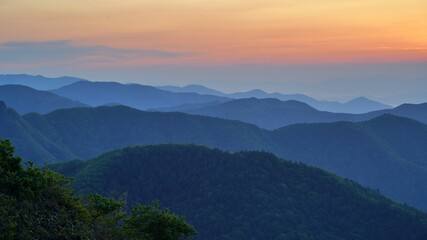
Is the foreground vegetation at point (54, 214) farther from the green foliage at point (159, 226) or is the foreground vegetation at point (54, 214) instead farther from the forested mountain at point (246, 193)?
the forested mountain at point (246, 193)

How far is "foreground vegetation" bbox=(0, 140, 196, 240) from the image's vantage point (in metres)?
29.8

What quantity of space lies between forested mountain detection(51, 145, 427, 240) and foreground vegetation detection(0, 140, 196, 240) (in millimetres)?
84482

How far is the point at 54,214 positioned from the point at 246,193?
364 ft

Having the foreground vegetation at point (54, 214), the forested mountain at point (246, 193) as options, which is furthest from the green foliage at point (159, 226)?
the forested mountain at point (246, 193)

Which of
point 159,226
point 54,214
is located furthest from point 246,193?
point 54,214

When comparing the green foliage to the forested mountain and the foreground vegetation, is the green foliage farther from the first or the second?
the forested mountain

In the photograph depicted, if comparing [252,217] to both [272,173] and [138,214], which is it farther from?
[138,214]

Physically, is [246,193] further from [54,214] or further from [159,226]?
[54,214]

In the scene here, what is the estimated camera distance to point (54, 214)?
32844 mm

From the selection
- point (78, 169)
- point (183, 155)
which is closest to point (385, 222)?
point (183, 155)

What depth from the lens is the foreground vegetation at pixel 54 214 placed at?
29.8 metres

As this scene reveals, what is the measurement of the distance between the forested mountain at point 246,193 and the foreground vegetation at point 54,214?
84.5 metres

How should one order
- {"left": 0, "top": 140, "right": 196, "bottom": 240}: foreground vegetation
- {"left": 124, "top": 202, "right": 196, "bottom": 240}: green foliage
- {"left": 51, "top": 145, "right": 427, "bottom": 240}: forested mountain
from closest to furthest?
{"left": 0, "top": 140, "right": 196, "bottom": 240}: foreground vegetation, {"left": 124, "top": 202, "right": 196, "bottom": 240}: green foliage, {"left": 51, "top": 145, "right": 427, "bottom": 240}: forested mountain

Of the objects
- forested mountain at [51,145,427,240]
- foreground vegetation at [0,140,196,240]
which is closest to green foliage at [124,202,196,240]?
foreground vegetation at [0,140,196,240]
